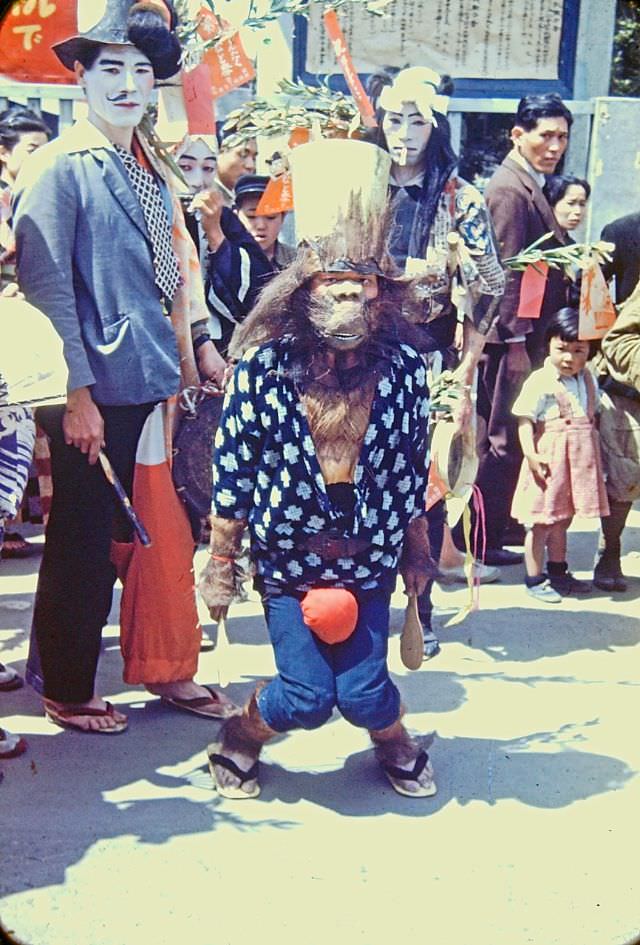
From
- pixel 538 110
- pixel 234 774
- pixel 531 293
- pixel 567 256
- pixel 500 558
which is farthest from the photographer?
pixel 500 558

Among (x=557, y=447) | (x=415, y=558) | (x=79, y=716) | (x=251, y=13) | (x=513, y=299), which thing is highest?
(x=251, y=13)

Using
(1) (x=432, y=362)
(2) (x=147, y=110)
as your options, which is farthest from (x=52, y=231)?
(1) (x=432, y=362)

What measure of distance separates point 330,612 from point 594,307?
6.75 feet

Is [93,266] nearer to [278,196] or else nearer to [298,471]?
[278,196]

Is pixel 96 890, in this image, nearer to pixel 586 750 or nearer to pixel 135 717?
pixel 135 717

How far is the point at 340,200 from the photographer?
247 cm

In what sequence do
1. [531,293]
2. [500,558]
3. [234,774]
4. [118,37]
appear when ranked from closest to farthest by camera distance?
[118,37], [234,774], [531,293], [500,558]

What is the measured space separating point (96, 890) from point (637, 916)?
1.12 metres

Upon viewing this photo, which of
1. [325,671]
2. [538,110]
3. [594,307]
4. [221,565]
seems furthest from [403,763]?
[538,110]

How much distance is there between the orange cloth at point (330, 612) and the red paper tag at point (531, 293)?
6.99 feet

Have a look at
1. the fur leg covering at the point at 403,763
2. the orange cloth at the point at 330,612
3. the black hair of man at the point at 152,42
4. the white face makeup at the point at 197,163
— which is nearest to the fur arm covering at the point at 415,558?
the orange cloth at the point at 330,612

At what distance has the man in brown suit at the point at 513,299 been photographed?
434 cm

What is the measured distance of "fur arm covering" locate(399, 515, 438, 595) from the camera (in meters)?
2.80

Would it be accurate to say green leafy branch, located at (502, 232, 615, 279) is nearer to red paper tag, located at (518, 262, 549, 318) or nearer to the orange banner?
red paper tag, located at (518, 262, 549, 318)
